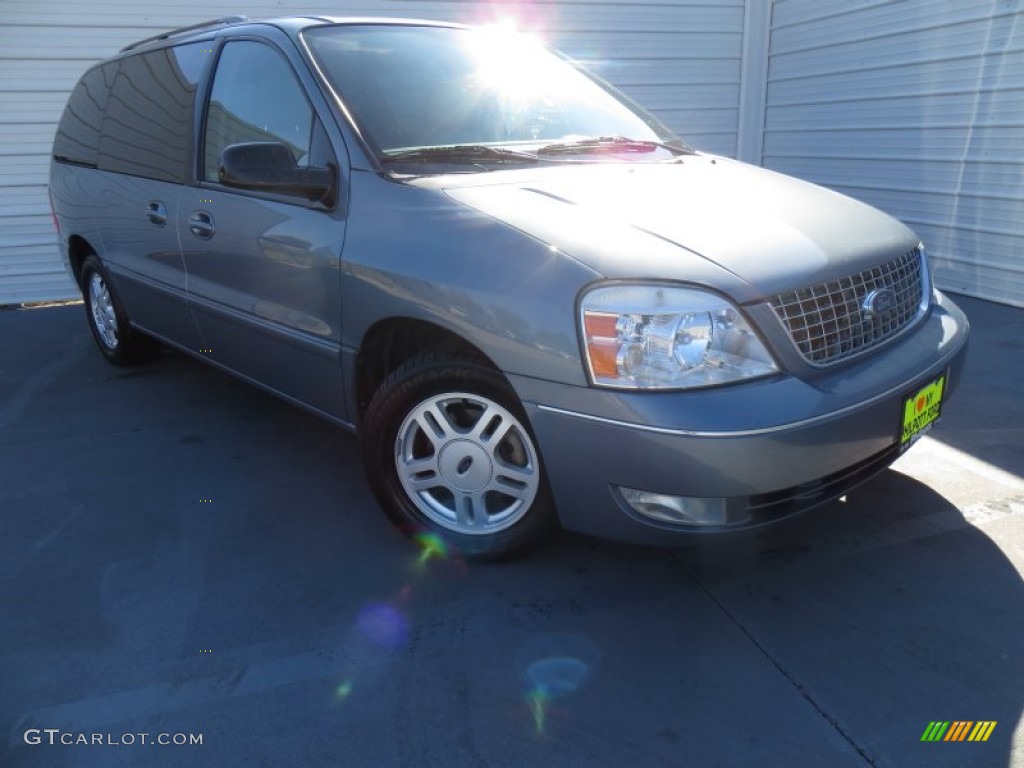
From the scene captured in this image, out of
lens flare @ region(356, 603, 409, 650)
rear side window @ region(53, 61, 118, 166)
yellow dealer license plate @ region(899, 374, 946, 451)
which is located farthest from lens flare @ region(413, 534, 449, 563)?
rear side window @ region(53, 61, 118, 166)

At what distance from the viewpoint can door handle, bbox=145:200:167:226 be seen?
367cm

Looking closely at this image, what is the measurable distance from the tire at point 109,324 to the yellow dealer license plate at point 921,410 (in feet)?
13.1

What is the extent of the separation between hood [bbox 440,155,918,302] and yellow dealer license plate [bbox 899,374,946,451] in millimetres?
421

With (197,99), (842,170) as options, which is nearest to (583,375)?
(197,99)

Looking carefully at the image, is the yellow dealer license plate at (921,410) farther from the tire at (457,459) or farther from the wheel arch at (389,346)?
the wheel arch at (389,346)

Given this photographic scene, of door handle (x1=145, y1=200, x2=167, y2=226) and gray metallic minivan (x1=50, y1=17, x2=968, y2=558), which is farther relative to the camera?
door handle (x1=145, y1=200, x2=167, y2=226)

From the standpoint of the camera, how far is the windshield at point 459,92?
288 centimetres

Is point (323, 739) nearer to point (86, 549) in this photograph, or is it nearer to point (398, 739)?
point (398, 739)

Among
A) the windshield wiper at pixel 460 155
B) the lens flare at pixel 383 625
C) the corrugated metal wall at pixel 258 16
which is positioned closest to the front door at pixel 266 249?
the windshield wiper at pixel 460 155

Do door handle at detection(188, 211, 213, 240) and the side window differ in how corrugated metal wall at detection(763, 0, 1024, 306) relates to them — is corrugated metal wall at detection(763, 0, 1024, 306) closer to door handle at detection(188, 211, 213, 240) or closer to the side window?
the side window

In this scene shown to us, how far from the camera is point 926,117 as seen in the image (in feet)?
21.3

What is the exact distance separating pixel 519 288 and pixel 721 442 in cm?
67

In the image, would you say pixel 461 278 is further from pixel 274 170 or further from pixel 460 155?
pixel 274 170

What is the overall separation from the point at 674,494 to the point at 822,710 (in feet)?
2.05
